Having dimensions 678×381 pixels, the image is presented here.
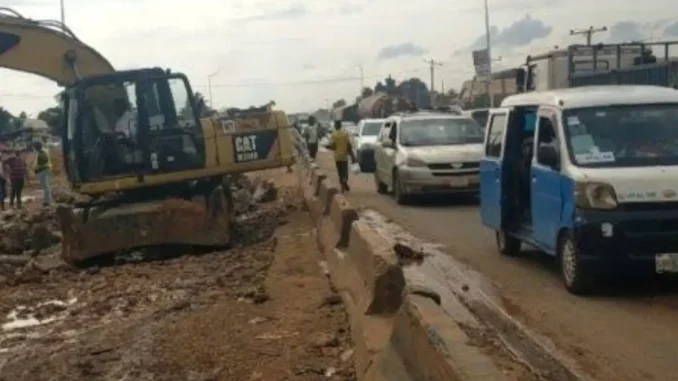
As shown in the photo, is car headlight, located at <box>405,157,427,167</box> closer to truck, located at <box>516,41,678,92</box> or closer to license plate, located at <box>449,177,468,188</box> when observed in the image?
Result: license plate, located at <box>449,177,468,188</box>

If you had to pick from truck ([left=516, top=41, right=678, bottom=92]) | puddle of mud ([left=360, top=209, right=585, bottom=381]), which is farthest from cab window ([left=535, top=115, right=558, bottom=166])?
truck ([left=516, top=41, right=678, bottom=92])

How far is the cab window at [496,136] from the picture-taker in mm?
13227

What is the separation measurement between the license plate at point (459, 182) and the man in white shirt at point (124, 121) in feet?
21.8

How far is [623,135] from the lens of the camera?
10898 millimetres

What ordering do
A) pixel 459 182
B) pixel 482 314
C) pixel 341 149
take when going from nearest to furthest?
1. pixel 482 314
2. pixel 459 182
3. pixel 341 149

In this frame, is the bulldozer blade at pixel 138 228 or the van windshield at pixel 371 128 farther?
the van windshield at pixel 371 128

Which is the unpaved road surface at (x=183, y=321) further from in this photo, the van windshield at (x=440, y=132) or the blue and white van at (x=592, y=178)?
the van windshield at (x=440, y=132)

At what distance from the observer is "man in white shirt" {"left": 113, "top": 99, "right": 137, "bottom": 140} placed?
1662 cm

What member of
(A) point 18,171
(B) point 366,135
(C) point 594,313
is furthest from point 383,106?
(C) point 594,313

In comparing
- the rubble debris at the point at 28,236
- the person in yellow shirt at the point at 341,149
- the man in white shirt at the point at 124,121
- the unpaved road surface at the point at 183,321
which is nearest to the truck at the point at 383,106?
the person in yellow shirt at the point at 341,149

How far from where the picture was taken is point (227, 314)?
1015cm

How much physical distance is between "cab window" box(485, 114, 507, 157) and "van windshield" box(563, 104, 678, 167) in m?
2.00

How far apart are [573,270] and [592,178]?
0.90m

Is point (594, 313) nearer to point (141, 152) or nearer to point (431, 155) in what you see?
point (141, 152)
